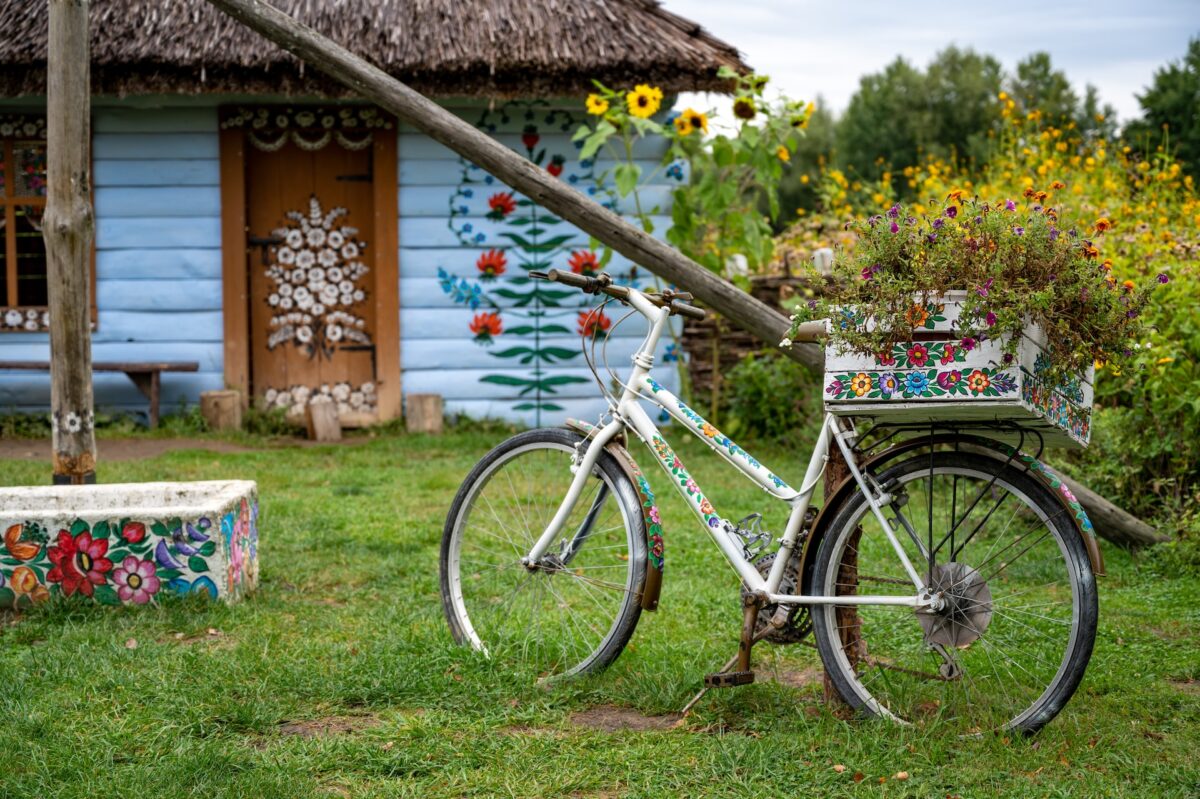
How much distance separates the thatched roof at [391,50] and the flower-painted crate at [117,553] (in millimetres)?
4711

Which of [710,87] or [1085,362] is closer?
[1085,362]

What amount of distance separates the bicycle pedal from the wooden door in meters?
6.22

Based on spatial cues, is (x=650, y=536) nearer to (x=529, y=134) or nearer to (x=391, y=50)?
(x=391, y=50)

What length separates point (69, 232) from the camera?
4.57m

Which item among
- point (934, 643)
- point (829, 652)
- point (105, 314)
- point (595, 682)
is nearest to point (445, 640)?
point (595, 682)

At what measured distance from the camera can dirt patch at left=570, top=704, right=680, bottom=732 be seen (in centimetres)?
305

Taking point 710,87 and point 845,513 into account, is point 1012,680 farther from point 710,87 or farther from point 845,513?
point 710,87

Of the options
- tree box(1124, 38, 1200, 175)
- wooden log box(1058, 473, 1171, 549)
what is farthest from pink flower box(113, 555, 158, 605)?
tree box(1124, 38, 1200, 175)

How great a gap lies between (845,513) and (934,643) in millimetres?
372

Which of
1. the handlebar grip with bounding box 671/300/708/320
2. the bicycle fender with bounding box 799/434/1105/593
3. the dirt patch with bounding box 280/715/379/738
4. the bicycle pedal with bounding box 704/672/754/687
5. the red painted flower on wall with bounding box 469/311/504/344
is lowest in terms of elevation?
the dirt patch with bounding box 280/715/379/738

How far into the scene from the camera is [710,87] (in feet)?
27.5

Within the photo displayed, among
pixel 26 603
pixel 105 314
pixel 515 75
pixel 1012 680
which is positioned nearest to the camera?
pixel 1012 680

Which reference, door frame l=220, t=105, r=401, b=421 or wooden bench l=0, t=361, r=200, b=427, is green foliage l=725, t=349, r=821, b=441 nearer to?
door frame l=220, t=105, r=401, b=421

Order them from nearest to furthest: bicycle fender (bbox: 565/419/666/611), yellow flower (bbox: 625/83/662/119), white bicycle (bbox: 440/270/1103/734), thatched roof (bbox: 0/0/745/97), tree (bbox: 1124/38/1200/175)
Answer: white bicycle (bbox: 440/270/1103/734) → bicycle fender (bbox: 565/419/666/611) → yellow flower (bbox: 625/83/662/119) → thatched roof (bbox: 0/0/745/97) → tree (bbox: 1124/38/1200/175)
